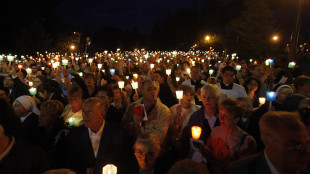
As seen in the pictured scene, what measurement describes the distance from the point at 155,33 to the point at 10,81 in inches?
2679

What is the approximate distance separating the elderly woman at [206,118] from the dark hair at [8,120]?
6.80ft

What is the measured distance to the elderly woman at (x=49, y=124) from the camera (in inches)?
143

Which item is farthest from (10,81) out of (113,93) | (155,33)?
(155,33)

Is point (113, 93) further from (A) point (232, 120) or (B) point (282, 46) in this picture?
(B) point (282, 46)

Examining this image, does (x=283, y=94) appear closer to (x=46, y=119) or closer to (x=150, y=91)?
(x=150, y=91)

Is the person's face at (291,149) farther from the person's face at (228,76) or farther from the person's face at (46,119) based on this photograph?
the person's face at (228,76)

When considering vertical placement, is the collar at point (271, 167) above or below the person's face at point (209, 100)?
below

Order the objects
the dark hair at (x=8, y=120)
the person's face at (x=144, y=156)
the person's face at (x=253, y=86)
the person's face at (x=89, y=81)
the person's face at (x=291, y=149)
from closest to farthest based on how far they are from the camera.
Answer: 1. the person's face at (x=291, y=149)
2. the dark hair at (x=8, y=120)
3. the person's face at (x=144, y=156)
4. the person's face at (x=253, y=86)
5. the person's face at (x=89, y=81)

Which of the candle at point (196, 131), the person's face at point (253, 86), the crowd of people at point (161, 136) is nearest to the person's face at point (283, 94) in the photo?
the crowd of people at point (161, 136)

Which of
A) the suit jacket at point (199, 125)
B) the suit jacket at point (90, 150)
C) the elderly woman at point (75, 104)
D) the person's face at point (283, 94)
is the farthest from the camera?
the person's face at point (283, 94)

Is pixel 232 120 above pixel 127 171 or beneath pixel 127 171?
above

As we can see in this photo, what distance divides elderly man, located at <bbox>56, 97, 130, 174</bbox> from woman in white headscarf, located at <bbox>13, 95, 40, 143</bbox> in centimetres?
71

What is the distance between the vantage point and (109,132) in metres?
3.27

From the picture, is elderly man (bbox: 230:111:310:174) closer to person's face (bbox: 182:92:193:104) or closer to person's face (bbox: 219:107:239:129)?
person's face (bbox: 219:107:239:129)
